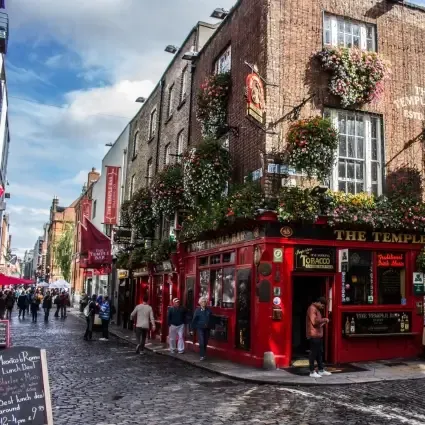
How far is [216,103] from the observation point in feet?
52.3

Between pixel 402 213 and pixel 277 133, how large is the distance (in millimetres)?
3896

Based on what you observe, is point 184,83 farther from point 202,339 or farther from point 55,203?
point 55,203

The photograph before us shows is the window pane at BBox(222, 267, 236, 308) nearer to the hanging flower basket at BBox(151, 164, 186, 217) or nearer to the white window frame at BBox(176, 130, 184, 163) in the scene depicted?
the hanging flower basket at BBox(151, 164, 186, 217)

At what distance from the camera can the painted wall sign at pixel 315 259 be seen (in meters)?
12.8

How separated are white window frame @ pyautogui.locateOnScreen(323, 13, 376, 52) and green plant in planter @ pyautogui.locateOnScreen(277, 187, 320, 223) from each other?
4.71 m

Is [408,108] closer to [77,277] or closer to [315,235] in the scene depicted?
[315,235]

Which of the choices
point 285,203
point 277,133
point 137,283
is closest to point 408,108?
point 277,133

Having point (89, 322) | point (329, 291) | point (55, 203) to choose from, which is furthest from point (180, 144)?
point (55, 203)

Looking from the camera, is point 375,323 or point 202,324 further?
point 202,324

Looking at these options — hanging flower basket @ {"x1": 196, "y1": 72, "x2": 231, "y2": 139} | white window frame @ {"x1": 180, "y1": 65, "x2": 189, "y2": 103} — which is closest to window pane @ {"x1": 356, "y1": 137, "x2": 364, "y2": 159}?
hanging flower basket @ {"x1": 196, "y1": 72, "x2": 231, "y2": 139}

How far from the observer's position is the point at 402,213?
13.3 m

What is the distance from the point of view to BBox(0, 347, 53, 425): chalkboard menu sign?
216 inches

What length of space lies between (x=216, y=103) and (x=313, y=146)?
475cm

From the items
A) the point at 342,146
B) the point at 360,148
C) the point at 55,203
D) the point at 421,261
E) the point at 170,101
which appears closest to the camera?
the point at 421,261
